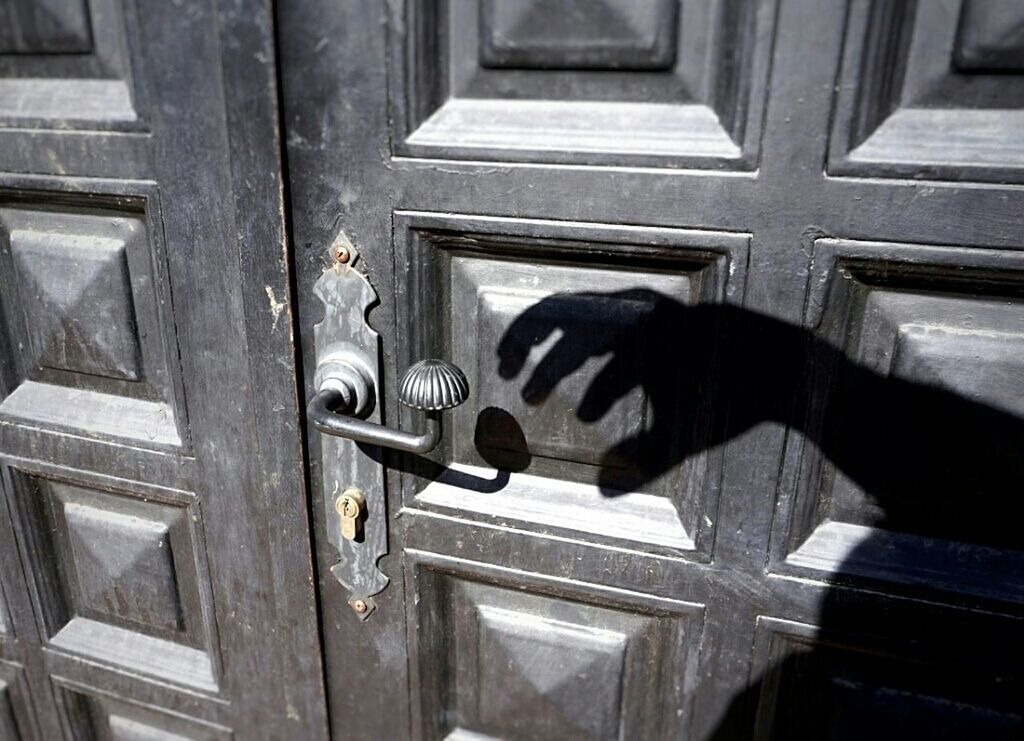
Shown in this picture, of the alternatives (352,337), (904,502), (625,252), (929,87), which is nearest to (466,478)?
(352,337)

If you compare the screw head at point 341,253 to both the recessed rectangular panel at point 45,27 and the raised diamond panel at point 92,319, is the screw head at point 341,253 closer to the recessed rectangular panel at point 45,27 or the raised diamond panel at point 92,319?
the raised diamond panel at point 92,319

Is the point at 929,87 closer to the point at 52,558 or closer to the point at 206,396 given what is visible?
the point at 206,396

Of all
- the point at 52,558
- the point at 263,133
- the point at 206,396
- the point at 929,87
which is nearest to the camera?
the point at 929,87

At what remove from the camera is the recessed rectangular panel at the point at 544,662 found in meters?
0.78

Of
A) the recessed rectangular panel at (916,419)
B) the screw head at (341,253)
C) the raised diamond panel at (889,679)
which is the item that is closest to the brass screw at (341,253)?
the screw head at (341,253)

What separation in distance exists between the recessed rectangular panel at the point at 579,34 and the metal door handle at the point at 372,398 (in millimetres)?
270

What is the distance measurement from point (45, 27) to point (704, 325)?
691 mm

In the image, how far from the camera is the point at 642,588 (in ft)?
2.43

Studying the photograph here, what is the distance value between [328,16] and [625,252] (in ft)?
1.08

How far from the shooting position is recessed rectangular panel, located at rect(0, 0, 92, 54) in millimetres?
709

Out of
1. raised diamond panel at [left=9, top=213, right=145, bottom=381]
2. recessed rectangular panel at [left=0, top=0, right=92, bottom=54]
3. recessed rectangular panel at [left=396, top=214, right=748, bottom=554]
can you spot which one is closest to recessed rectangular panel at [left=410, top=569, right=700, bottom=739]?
recessed rectangular panel at [left=396, top=214, right=748, bottom=554]

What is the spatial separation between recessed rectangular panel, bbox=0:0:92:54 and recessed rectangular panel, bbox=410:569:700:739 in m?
0.64

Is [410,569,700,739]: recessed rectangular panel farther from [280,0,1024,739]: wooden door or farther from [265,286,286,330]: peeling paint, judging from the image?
[265,286,286,330]: peeling paint

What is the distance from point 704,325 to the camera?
0.65 m
